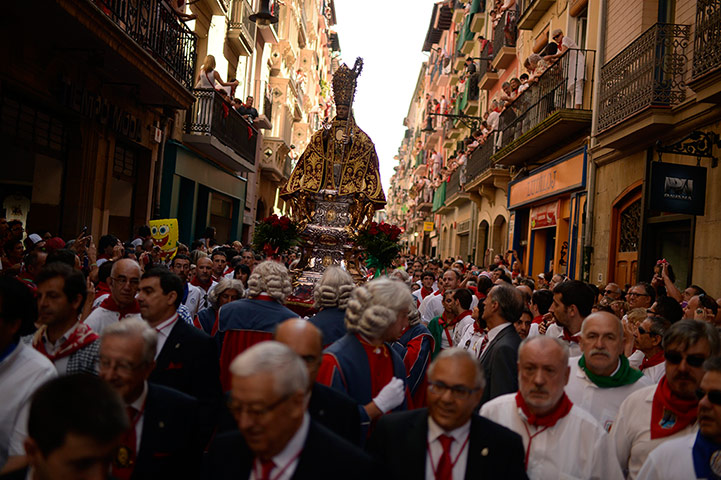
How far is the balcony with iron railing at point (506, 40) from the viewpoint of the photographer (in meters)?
22.9

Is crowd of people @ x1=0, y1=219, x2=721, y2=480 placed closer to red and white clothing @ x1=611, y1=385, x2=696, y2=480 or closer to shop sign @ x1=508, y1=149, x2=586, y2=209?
red and white clothing @ x1=611, y1=385, x2=696, y2=480

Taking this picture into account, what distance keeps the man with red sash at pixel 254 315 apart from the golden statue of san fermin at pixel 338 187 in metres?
3.87

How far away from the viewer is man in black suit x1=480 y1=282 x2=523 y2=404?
4.43m

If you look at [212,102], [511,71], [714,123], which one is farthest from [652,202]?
[511,71]

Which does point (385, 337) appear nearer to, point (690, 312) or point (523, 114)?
point (690, 312)

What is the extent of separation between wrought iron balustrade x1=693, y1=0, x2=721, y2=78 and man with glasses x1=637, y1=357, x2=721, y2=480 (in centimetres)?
678

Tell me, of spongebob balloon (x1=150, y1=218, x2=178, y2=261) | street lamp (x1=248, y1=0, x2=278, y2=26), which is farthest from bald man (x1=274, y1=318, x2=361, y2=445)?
street lamp (x1=248, y1=0, x2=278, y2=26)

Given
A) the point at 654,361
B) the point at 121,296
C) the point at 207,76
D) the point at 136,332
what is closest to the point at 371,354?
the point at 136,332

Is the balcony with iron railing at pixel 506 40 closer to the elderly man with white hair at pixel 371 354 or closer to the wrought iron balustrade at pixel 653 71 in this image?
the wrought iron balustrade at pixel 653 71

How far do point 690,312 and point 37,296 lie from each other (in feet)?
18.8

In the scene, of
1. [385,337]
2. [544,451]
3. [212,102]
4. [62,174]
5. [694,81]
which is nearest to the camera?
[544,451]

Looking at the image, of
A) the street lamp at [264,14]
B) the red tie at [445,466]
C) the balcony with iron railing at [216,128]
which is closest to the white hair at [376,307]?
the red tie at [445,466]

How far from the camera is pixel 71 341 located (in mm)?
3740

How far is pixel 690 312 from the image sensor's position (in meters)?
6.59
